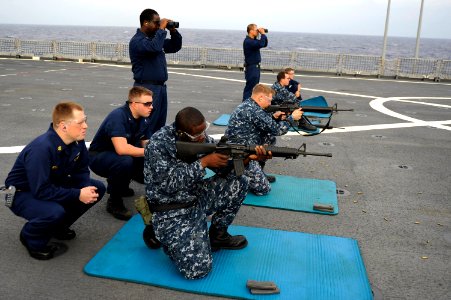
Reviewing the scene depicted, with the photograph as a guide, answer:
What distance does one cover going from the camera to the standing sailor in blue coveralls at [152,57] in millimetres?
6422

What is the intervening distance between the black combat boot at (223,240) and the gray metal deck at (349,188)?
2.31ft

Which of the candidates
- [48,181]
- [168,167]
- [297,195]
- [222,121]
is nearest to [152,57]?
[297,195]

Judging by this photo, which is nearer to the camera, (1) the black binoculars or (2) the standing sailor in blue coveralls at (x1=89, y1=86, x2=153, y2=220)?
(2) the standing sailor in blue coveralls at (x1=89, y1=86, x2=153, y2=220)

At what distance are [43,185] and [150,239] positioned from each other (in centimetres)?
119

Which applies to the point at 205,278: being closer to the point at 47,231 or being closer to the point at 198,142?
the point at 198,142

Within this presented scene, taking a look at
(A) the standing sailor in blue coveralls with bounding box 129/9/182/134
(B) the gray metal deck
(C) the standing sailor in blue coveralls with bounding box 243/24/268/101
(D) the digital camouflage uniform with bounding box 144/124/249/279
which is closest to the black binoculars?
(A) the standing sailor in blue coveralls with bounding box 129/9/182/134

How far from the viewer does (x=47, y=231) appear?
12.6ft

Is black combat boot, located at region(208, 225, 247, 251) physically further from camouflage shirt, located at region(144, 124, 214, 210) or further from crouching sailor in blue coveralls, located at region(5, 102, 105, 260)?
crouching sailor in blue coveralls, located at region(5, 102, 105, 260)

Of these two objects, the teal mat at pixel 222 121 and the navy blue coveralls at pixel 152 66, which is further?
the teal mat at pixel 222 121

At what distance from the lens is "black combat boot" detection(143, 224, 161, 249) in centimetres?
422

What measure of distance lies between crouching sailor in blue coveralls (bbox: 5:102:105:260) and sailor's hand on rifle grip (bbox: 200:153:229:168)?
1142 mm

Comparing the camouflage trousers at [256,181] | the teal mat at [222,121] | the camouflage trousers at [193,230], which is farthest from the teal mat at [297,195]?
the teal mat at [222,121]

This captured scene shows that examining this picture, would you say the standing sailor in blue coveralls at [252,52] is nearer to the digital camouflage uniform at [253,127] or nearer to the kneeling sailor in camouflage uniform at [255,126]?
the kneeling sailor in camouflage uniform at [255,126]

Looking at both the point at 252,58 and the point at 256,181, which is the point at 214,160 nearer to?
the point at 256,181
